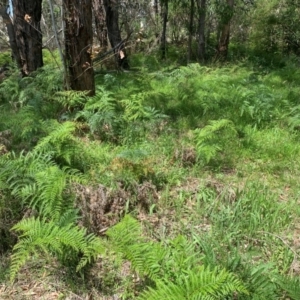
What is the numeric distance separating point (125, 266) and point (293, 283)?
3.69 feet

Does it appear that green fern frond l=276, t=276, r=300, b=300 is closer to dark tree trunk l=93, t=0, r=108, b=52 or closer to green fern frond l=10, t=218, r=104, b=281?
green fern frond l=10, t=218, r=104, b=281

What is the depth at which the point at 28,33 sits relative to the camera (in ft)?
21.4

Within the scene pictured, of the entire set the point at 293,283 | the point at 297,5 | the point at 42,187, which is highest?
the point at 297,5

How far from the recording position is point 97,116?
4.38m

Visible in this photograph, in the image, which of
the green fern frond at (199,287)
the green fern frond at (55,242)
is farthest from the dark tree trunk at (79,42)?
the green fern frond at (199,287)

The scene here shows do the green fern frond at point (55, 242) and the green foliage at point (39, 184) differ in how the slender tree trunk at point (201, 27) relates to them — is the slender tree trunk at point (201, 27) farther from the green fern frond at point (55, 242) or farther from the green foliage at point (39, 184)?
the green fern frond at point (55, 242)

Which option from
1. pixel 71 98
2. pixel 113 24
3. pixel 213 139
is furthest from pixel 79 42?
pixel 113 24

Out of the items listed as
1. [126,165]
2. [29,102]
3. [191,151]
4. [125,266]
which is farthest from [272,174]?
[29,102]

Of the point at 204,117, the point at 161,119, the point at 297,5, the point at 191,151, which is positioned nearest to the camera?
the point at 191,151

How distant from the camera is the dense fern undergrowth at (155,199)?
2.18 metres

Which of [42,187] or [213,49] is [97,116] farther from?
[213,49]

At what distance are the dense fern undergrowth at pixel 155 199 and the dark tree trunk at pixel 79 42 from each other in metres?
0.31

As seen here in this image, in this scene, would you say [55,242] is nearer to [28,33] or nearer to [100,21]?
[28,33]

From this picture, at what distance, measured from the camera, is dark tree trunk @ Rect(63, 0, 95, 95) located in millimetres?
4605
